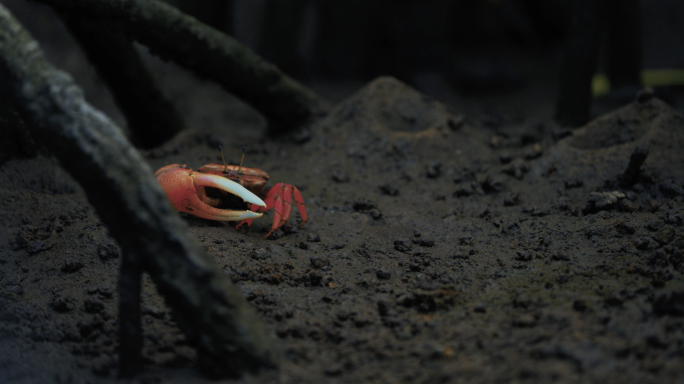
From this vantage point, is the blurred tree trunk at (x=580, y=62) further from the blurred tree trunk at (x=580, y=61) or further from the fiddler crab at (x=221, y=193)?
the fiddler crab at (x=221, y=193)

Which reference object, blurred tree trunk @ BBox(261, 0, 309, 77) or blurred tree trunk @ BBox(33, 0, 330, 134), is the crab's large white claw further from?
blurred tree trunk @ BBox(261, 0, 309, 77)

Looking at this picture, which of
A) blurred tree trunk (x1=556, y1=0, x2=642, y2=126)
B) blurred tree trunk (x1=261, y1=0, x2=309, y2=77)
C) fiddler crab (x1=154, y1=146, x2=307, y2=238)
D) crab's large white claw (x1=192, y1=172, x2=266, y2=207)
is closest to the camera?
crab's large white claw (x1=192, y1=172, x2=266, y2=207)

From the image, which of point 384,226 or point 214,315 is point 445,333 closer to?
point 214,315

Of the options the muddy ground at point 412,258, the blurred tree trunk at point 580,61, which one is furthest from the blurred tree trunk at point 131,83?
the blurred tree trunk at point 580,61

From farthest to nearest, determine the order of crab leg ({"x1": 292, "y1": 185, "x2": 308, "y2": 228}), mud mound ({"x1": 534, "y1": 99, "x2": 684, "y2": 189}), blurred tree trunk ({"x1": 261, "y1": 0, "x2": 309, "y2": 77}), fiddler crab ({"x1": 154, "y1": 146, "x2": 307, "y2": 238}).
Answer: blurred tree trunk ({"x1": 261, "y1": 0, "x2": 309, "y2": 77})
mud mound ({"x1": 534, "y1": 99, "x2": 684, "y2": 189})
crab leg ({"x1": 292, "y1": 185, "x2": 308, "y2": 228})
fiddler crab ({"x1": 154, "y1": 146, "x2": 307, "y2": 238})

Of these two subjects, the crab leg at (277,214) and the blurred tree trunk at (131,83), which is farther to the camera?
the blurred tree trunk at (131,83)

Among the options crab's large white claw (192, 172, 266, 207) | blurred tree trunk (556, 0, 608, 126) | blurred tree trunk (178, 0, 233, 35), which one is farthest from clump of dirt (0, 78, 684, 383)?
blurred tree trunk (178, 0, 233, 35)

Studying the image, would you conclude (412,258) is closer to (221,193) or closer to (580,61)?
(221,193)

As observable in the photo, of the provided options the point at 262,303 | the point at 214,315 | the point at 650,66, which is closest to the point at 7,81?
the point at 214,315
